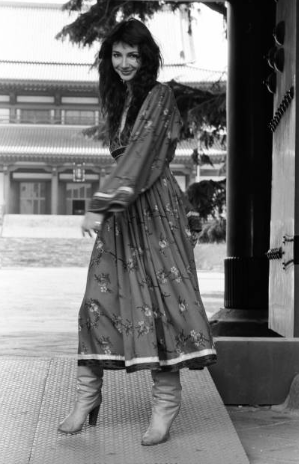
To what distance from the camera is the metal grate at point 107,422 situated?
7.44 ft

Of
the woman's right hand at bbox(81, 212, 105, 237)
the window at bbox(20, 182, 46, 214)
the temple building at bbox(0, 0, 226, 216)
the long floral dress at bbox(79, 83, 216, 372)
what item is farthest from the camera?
the window at bbox(20, 182, 46, 214)

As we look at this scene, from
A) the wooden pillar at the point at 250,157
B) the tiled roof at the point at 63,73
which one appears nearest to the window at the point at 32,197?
the tiled roof at the point at 63,73

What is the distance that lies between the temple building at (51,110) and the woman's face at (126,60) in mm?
26973

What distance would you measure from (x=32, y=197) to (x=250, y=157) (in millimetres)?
29322

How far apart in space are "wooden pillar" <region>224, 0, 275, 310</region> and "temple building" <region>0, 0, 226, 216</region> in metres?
23.9

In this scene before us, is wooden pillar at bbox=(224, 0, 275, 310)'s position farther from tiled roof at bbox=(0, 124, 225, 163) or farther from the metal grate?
tiled roof at bbox=(0, 124, 225, 163)

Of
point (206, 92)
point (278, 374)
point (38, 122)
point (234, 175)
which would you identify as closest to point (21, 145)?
point (38, 122)

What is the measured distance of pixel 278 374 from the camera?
10.8ft

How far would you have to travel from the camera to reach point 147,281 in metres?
2.40

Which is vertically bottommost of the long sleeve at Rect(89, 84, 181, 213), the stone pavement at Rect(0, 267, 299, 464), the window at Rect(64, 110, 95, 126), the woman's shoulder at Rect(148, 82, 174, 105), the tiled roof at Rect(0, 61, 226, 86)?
the stone pavement at Rect(0, 267, 299, 464)

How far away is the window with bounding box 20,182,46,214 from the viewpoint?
34.0 m

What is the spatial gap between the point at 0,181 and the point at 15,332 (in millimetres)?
26928

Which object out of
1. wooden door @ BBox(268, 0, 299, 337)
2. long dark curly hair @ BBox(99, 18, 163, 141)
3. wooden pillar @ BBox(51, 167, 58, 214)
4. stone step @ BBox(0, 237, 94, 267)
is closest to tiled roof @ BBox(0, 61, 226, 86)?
wooden pillar @ BBox(51, 167, 58, 214)

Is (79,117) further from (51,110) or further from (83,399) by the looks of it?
(83,399)
